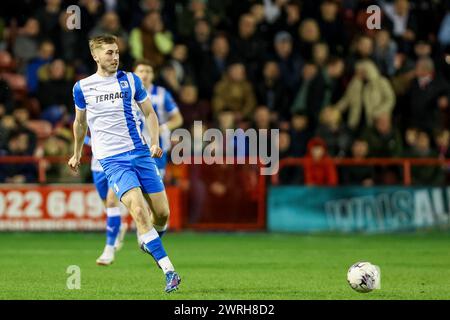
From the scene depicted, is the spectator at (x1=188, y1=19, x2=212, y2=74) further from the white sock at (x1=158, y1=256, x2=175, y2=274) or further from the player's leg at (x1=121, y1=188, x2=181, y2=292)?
the white sock at (x1=158, y1=256, x2=175, y2=274)

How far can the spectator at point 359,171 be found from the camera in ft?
65.5

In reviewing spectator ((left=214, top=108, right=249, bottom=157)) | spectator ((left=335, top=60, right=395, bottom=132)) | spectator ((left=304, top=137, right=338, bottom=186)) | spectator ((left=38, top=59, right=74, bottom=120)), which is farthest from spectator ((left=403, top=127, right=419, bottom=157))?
spectator ((left=38, top=59, right=74, bottom=120))

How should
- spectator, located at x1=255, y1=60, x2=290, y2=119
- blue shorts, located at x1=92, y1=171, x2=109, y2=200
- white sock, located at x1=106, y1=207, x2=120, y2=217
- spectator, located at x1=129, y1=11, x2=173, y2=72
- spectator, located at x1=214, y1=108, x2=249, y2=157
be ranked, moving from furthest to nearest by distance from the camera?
spectator, located at x1=129, y1=11, x2=173, y2=72, spectator, located at x1=255, y1=60, x2=290, y2=119, spectator, located at x1=214, y1=108, x2=249, y2=157, blue shorts, located at x1=92, y1=171, x2=109, y2=200, white sock, located at x1=106, y1=207, x2=120, y2=217

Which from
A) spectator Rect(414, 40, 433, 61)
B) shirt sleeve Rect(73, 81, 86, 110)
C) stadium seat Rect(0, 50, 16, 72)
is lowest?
shirt sleeve Rect(73, 81, 86, 110)

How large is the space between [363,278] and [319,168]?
9.54 metres

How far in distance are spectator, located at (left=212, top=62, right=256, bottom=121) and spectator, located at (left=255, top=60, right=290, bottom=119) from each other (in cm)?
38

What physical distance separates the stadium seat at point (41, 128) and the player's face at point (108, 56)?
9.53 metres

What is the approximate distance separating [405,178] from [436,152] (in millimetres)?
763

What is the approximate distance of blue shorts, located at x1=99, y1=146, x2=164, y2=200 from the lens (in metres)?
10.8

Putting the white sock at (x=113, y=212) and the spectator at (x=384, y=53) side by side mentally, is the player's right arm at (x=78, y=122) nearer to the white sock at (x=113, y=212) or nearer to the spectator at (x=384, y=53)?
the white sock at (x=113, y=212)

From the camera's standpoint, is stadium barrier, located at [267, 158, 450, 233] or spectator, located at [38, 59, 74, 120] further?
spectator, located at [38, 59, 74, 120]

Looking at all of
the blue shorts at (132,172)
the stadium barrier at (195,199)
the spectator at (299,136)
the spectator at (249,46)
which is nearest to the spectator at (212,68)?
the spectator at (249,46)

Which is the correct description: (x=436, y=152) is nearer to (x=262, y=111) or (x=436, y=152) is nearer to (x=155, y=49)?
(x=262, y=111)

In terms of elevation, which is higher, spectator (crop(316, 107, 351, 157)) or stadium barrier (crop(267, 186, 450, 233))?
spectator (crop(316, 107, 351, 157))
